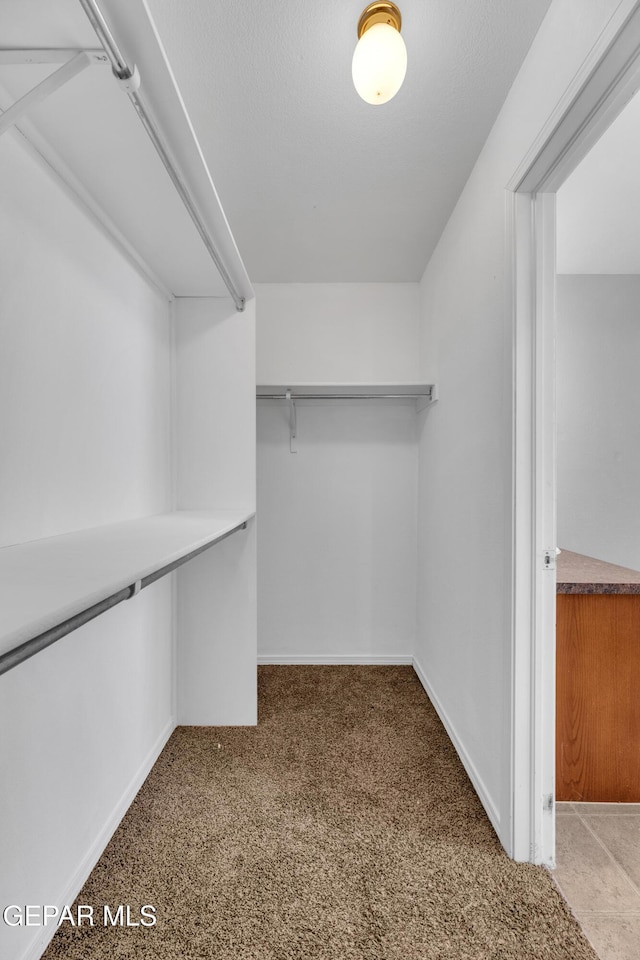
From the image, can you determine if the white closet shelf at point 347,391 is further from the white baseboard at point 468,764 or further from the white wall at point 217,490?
the white baseboard at point 468,764

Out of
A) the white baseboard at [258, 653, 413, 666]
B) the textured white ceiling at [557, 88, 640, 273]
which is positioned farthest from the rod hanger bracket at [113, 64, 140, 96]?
the white baseboard at [258, 653, 413, 666]

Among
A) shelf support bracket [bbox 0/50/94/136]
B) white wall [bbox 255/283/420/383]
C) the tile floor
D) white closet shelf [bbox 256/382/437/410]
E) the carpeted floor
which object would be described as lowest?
the tile floor

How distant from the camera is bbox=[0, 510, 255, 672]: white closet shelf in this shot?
558 millimetres

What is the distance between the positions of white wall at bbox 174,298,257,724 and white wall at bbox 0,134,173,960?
0.31 meters

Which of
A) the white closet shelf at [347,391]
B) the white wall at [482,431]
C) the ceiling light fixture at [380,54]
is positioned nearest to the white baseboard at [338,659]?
the white wall at [482,431]

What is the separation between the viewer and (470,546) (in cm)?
190

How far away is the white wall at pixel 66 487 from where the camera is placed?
41.6 inches

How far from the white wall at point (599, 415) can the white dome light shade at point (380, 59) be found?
6.28ft

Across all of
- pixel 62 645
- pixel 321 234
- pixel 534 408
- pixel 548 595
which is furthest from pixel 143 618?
pixel 321 234

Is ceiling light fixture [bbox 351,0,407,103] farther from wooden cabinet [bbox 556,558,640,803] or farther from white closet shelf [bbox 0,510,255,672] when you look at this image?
wooden cabinet [bbox 556,558,640,803]

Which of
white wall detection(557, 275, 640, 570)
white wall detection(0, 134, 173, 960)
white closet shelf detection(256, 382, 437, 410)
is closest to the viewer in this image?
white wall detection(0, 134, 173, 960)

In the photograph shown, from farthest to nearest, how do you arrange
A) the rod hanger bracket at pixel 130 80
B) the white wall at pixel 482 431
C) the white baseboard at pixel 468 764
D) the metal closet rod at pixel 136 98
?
the white baseboard at pixel 468 764, the white wall at pixel 482 431, the rod hanger bracket at pixel 130 80, the metal closet rod at pixel 136 98

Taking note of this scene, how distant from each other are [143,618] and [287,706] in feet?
3.23

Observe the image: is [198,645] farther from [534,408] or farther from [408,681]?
[534,408]
